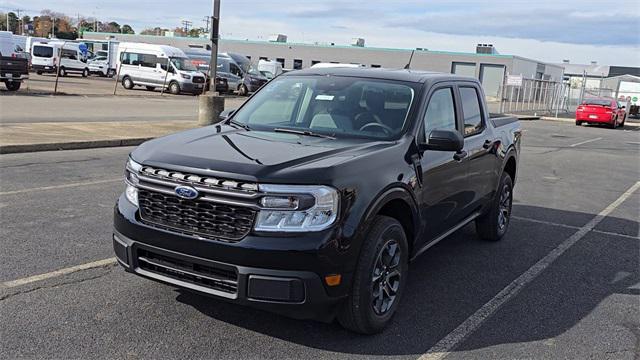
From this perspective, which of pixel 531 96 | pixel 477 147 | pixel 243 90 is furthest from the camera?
pixel 531 96

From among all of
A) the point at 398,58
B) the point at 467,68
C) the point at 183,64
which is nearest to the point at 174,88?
the point at 183,64

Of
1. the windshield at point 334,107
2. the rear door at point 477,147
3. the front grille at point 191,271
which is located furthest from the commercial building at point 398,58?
the front grille at point 191,271

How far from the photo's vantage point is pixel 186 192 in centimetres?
351

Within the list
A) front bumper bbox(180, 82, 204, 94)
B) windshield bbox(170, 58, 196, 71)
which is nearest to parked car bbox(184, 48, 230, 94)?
windshield bbox(170, 58, 196, 71)

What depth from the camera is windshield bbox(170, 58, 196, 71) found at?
33.9 m

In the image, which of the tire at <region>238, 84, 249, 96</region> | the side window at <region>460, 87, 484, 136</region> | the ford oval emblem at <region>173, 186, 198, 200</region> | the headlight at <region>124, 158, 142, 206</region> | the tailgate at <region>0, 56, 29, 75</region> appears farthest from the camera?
the tire at <region>238, 84, 249, 96</region>

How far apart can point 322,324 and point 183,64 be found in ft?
106

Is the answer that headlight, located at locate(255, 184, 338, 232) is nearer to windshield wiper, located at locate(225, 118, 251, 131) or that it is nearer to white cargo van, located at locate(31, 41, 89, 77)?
windshield wiper, located at locate(225, 118, 251, 131)

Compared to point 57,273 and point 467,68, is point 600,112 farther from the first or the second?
point 467,68

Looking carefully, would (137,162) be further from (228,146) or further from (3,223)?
(3,223)

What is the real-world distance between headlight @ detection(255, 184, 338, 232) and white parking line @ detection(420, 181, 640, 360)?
3.77 feet

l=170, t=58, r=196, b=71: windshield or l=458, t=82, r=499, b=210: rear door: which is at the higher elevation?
l=170, t=58, r=196, b=71: windshield

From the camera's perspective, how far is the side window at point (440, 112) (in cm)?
480

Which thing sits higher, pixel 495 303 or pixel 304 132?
pixel 304 132
